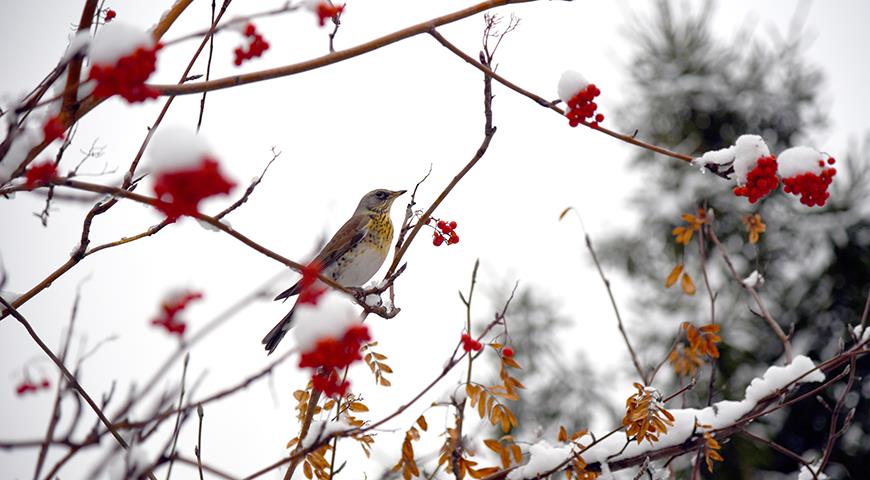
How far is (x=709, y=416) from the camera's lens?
92.4 inches

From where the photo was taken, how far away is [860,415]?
6.96 metres

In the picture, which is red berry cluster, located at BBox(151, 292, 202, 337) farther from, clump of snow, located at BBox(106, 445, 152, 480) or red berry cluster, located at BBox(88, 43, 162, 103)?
red berry cluster, located at BBox(88, 43, 162, 103)

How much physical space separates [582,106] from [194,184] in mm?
1260

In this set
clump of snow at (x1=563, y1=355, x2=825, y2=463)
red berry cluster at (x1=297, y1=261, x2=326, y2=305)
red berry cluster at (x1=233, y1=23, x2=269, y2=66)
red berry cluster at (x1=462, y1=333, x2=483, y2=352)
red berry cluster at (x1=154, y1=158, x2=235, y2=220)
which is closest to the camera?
red berry cluster at (x1=154, y1=158, x2=235, y2=220)

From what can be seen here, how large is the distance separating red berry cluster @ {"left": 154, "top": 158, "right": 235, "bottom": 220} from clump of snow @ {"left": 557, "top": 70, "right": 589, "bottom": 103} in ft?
3.96

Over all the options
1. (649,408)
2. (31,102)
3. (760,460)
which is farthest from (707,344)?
(760,460)

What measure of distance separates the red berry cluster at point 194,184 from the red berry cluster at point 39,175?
0.91ft

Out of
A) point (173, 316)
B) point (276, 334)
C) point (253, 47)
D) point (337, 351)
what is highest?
point (276, 334)

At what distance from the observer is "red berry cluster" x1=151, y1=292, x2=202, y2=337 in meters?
1.23

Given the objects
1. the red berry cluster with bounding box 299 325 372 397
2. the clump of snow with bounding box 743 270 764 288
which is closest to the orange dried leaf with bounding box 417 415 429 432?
the red berry cluster with bounding box 299 325 372 397

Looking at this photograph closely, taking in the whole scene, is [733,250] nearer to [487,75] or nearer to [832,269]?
[832,269]

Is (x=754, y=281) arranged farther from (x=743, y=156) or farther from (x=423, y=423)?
(x=423, y=423)

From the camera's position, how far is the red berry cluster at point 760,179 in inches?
78.8

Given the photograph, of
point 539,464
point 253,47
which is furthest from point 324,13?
point 539,464
